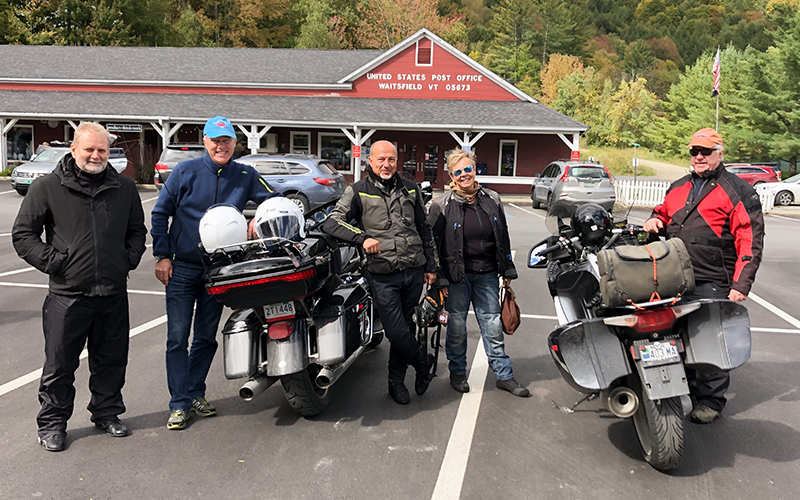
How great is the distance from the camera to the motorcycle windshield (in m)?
4.76

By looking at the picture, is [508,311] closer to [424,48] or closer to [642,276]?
[642,276]

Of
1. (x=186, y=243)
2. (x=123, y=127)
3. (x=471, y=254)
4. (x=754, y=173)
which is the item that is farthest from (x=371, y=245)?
(x=754, y=173)

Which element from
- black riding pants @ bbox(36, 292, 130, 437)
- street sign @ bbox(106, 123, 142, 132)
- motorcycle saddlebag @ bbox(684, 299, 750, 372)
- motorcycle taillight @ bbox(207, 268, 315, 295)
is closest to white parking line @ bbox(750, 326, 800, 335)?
motorcycle saddlebag @ bbox(684, 299, 750, 372)

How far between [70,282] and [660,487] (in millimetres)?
3463

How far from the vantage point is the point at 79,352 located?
4.11 m

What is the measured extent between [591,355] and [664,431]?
1.77 ft

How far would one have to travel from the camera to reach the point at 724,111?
49.6 meters

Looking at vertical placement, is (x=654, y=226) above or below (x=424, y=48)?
below

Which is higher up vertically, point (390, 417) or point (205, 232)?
point (205, 232)

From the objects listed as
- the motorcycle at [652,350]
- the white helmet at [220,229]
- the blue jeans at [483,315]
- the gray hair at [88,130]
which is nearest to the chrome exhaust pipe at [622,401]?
the motorcycle at [652,350]

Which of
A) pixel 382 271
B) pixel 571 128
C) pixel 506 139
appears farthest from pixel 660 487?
pixel 506 139

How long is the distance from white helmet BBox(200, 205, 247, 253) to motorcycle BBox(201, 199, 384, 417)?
0.07 feet

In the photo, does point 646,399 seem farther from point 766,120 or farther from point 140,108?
point 766,120

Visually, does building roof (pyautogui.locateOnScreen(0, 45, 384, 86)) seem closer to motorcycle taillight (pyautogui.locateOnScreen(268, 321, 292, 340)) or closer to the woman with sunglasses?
the woman with sunglasses
